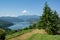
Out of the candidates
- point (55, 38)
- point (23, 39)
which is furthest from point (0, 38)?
point (23, 39)

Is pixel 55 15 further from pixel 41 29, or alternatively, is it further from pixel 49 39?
pixel 49 39

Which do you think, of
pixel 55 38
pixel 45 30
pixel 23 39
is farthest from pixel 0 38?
pixel 45 30

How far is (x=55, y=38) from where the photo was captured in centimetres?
1445

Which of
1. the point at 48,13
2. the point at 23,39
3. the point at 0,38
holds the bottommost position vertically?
the point at 23,39

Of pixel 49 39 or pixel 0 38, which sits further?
pixel 49 39

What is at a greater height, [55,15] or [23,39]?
[55,15]

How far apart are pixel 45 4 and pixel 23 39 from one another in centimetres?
1027

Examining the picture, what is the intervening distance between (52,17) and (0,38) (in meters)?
21.0

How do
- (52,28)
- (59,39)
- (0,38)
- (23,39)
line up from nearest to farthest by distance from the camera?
1. (0,38)
2. (59,39)
3. (23,39)
4. (52,28)

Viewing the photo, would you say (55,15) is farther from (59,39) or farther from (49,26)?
(59,39)

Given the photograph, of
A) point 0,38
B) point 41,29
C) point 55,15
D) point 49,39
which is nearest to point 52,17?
point 55,15

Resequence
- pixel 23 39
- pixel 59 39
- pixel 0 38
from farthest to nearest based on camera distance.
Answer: pixel 23 39 → pixel 59 39 → pixel 0 38

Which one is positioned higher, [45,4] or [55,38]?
[45,4]

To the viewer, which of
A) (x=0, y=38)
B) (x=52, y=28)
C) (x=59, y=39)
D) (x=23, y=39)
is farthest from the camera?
(x=52, y=28)
